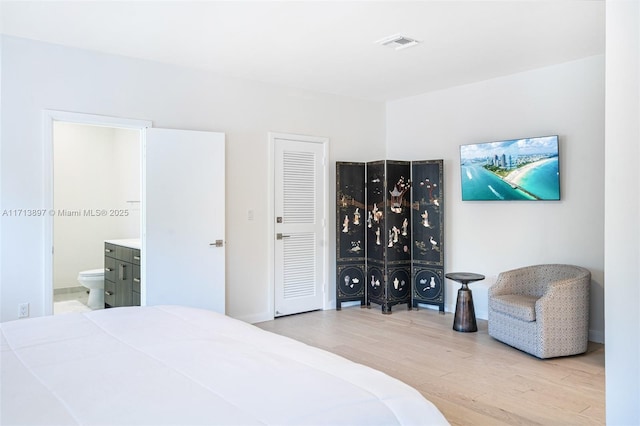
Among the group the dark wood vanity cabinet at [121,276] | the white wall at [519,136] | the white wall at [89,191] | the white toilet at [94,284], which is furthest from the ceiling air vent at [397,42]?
the white toilet at [94,284]


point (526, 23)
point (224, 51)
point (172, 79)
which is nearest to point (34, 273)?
point (172, 79)

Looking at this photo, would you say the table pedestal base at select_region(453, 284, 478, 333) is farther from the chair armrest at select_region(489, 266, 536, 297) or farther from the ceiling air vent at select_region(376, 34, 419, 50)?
the ceiling air vent at select_region(376, 34, 419, 50)

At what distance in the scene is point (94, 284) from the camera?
18.9 feet

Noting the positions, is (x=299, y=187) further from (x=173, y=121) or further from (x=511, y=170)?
(x=511, y=170)

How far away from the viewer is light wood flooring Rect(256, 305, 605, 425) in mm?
2965

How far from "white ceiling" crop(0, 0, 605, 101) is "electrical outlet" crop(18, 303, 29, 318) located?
2189 mm

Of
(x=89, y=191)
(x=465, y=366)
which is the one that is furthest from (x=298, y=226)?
(x=89, y=191)

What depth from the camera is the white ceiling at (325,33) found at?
3.29 meters

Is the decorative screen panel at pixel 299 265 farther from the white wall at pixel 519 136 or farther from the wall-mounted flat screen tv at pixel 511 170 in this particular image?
the wall-mounted flat screen tv at pixel 511 170

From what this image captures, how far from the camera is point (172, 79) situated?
182 inches

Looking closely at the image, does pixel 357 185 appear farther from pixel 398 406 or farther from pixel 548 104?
pixel 398 406

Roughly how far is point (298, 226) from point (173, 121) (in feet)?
6.10

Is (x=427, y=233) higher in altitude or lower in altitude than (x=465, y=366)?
higher

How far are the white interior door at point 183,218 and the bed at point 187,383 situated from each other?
90.3 inches
